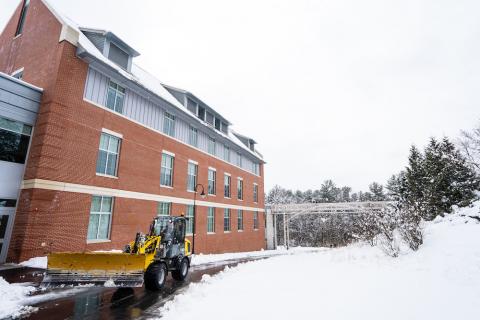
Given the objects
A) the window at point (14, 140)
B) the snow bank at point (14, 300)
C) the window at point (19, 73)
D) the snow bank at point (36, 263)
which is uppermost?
the window at point (19, 73)

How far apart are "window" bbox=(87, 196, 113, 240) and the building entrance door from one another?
3.22 meters

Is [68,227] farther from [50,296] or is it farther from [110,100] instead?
[110,100]

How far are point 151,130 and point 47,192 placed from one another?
7861 mm

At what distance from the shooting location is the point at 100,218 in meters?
14.5

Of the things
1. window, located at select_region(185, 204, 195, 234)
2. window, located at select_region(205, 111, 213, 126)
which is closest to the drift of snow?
window, located at select_region(185, 204, 195, 234)

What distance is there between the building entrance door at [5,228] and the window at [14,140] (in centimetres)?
240

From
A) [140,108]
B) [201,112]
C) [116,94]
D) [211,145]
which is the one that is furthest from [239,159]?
[116,94]

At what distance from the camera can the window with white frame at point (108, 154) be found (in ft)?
49.4

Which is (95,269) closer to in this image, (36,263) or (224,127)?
(36,263)

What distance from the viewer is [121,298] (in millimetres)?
7613

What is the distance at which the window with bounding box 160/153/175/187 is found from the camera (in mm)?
19611

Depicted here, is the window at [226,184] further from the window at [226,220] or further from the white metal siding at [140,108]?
the white metal siding at [140,108]

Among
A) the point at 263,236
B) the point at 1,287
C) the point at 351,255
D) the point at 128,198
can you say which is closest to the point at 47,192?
the point at 128,198

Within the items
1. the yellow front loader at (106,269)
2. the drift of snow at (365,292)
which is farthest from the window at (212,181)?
the yellow front loader at (106,269)
